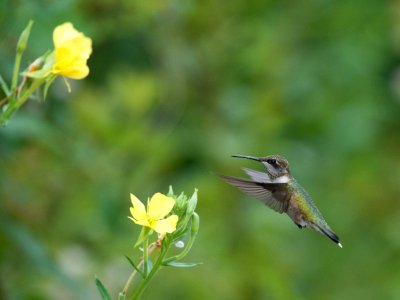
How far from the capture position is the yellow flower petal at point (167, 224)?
6.42ft

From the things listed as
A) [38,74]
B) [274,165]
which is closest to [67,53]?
[38,74]

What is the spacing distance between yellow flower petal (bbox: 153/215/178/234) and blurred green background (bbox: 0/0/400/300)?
1.13m

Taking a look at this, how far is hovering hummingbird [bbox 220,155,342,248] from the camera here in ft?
8.09

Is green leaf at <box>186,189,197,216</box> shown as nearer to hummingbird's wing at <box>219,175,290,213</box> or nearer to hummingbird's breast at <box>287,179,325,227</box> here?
hummingbird's wing at <box>219,175,290,213</box>

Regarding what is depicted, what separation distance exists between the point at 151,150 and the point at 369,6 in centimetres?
229

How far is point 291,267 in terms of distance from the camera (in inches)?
181

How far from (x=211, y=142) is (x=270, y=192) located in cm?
175

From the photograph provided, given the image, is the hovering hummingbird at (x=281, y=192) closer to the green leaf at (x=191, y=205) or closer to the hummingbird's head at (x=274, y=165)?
the hummingbird's head at (x=274, y=165)

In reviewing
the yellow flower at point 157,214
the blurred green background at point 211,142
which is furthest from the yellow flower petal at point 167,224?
the blurred green background at point 211,142

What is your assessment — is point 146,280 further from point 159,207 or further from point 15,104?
point 15,104

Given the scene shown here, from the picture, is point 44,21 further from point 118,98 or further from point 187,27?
point 187,27

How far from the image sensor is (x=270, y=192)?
8.42 feet

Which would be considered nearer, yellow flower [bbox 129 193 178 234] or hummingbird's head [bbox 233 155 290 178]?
yellow flower [bbox 129 193 178 234]

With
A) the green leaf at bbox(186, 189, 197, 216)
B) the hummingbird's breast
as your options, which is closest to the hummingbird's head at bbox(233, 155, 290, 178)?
the hummingbird's breast
